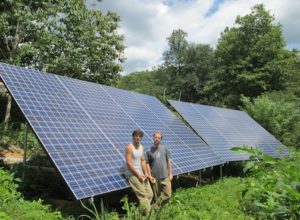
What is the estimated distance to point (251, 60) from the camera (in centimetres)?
3897

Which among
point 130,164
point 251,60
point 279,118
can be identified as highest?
point 251,60

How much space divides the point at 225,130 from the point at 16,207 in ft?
36.5

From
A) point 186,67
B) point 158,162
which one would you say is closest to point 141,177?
point 158,162

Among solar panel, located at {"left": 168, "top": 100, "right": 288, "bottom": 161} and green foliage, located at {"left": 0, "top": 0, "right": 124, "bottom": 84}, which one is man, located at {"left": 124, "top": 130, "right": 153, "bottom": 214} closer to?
solar panel, located at {"left": 168, "top": 100, "right": 288, "bottom": 161}

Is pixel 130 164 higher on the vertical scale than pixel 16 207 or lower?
higher

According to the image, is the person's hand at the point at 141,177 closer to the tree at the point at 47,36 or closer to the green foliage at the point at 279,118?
the tree at the point at 47,36

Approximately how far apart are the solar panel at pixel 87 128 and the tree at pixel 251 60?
2736 centimetres

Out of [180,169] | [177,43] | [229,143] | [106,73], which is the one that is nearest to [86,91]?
[180,169]

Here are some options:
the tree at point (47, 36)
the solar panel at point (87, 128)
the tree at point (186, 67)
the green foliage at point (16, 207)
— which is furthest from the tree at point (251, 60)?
the green foliage at point (16, 207)

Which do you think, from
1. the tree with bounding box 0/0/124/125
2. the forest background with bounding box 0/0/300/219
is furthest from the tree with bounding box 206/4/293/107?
the tree with bounding box 0/0/124/125

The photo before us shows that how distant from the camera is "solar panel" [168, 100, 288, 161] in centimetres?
1364

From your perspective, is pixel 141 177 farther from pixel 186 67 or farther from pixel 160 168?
pixel 186 67

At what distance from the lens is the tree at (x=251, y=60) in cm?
3772

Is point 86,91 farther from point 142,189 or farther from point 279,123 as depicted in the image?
point 279,123
